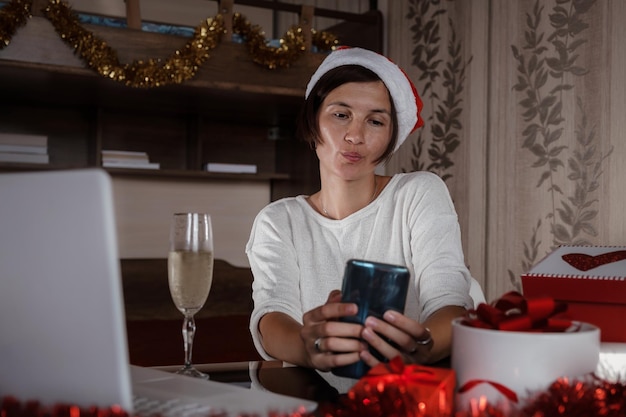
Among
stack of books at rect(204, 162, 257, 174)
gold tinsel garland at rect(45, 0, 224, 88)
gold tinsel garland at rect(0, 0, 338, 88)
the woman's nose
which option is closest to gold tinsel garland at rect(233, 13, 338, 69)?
gold tinsel garland at rect(0, 0, 338, 88)

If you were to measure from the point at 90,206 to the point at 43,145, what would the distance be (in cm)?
319

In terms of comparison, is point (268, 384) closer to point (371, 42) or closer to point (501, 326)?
point (501, 326)

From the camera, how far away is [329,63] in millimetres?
1437

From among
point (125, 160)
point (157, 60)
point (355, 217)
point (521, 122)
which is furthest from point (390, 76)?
point (125, 160)

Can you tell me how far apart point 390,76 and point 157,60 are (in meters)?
1.79

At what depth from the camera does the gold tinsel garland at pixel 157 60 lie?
272 centimetres

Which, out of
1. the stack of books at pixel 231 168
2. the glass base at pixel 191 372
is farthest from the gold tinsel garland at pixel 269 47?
the glass base at pixel 191 372

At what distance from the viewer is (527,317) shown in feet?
2.07

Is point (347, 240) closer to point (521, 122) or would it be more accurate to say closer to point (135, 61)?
point (521, 122)

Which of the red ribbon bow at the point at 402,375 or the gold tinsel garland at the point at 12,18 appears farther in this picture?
the gold tinsel garland at the point at 12,18

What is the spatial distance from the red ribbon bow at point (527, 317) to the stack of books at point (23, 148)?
10.2 ft

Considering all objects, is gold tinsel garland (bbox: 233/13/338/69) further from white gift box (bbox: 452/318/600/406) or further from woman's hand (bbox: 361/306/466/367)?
white gift box (bbox: 452/318/600/406)

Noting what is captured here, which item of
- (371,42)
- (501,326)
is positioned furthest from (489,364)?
(371,42)

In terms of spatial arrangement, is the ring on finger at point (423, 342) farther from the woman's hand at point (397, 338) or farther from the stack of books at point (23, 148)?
the stack of books at point (23, 148)
